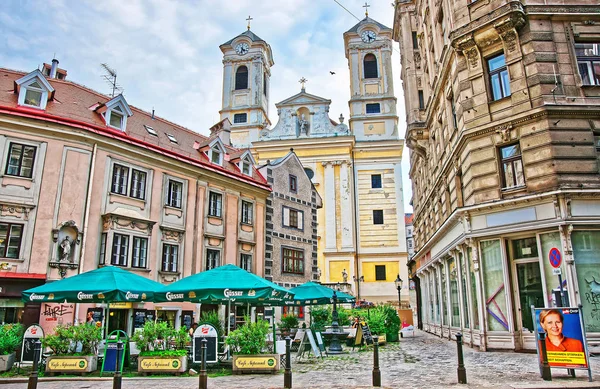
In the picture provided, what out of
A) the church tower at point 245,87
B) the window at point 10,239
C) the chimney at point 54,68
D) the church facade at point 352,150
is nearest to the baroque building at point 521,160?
the window at point 10,239

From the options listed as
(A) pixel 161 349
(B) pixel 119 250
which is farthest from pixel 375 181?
(A) pixel 161 349

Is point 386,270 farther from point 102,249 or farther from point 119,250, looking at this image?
point 102,249

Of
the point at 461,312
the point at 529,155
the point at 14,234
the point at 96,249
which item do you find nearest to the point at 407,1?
the point at 529,155

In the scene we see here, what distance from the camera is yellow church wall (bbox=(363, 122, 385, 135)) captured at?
47.2 m

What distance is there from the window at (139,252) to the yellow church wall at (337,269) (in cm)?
2534

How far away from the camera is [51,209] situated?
17.7 meters

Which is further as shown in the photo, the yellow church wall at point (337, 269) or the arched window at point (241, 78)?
the arched window at point (241, 78)

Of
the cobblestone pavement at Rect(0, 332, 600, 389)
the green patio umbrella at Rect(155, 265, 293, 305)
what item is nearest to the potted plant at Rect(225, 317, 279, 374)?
the cobblestone pavement at Rect(0, 332, 600, 389)

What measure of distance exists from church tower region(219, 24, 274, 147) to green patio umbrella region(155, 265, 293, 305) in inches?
1415

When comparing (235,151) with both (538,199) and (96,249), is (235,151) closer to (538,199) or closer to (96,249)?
(96,249)

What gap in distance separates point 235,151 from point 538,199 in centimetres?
1909

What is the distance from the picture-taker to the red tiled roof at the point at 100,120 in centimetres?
1847

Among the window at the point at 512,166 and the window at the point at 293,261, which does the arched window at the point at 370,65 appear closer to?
the window at the point at 293,261

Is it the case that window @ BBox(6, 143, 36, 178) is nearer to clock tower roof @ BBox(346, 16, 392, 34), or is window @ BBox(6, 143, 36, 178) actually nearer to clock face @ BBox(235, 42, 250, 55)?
clock face @ BBox(235, 42, 250, 55)
